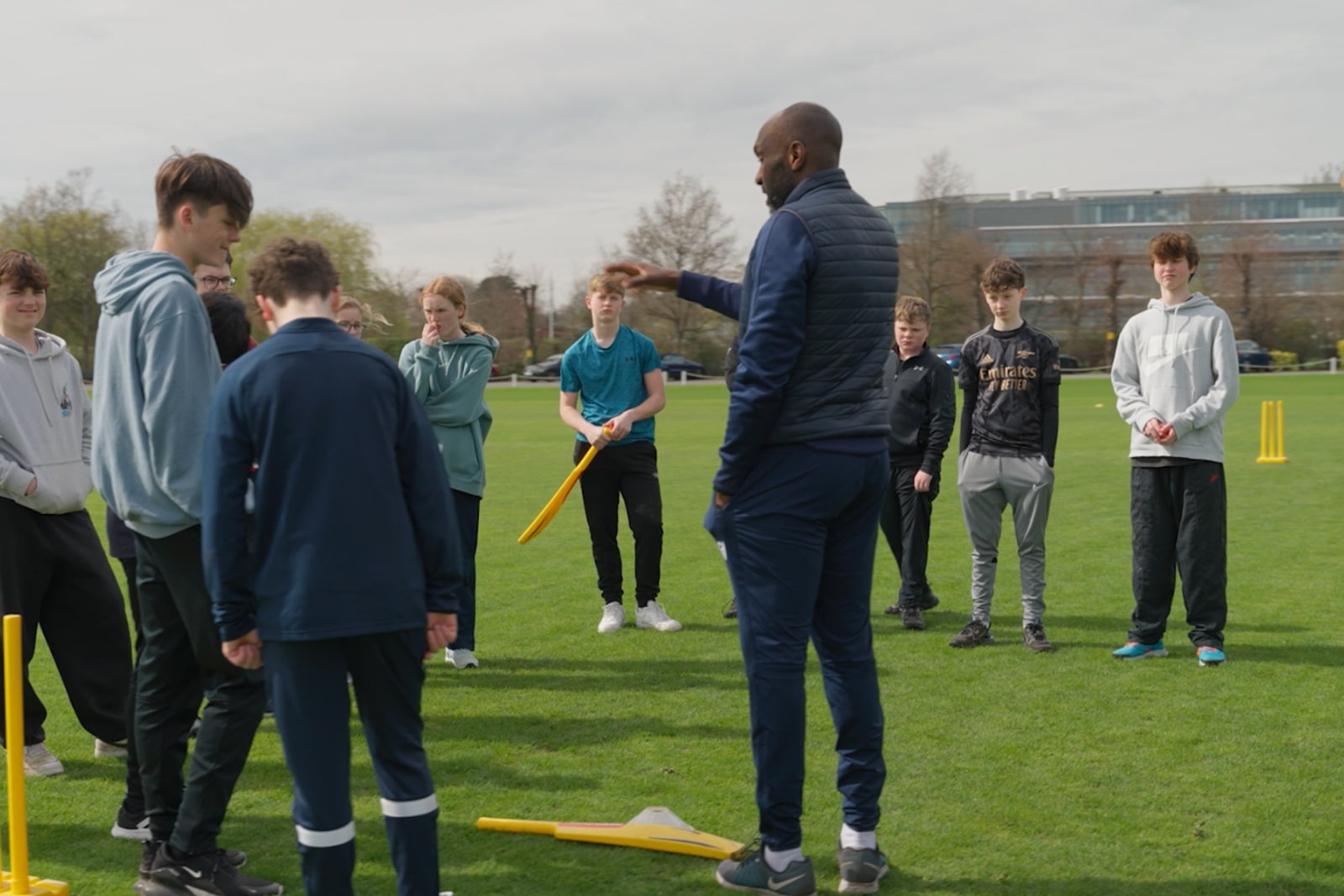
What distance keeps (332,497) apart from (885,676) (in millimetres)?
4171

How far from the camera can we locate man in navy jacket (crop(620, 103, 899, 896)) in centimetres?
372

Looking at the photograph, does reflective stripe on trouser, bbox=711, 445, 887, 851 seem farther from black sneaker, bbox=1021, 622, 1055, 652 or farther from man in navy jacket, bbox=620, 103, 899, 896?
black sneaker, bbox=1021, 622, 1055, 652

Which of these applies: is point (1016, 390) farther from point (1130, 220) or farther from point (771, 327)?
point (1130, 220)

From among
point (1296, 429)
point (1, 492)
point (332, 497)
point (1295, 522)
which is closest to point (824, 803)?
point (332, 497)

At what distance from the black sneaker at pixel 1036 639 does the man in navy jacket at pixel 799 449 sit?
340 centimetres

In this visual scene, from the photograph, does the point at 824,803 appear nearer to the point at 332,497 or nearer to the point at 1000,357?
the point at 332,497

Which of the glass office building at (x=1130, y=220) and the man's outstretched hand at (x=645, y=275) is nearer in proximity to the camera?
the man's outstretched hand at (x=645, y=275)

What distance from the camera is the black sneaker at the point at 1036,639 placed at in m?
7.09

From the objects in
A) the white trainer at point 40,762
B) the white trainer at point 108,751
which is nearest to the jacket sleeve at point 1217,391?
the white trainer at point 108,751

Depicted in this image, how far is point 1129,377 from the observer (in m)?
7.05

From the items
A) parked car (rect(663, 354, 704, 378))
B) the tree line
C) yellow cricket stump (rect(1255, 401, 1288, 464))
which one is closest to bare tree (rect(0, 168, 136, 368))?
the tree line

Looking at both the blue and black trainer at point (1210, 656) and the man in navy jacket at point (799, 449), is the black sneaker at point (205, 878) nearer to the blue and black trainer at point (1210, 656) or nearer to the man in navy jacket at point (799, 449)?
the man in navy jacket at point (799, 449)

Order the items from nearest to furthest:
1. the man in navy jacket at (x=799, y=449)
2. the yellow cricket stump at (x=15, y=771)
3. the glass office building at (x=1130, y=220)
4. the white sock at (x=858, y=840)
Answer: the yellow cricket stump at (x=15, y=771) → the man in navy jacket at (x=799, y=449) → the white sock at (x=858, y=840) → the glass office building at (x=1130, y=220)

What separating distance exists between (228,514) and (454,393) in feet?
11.8
